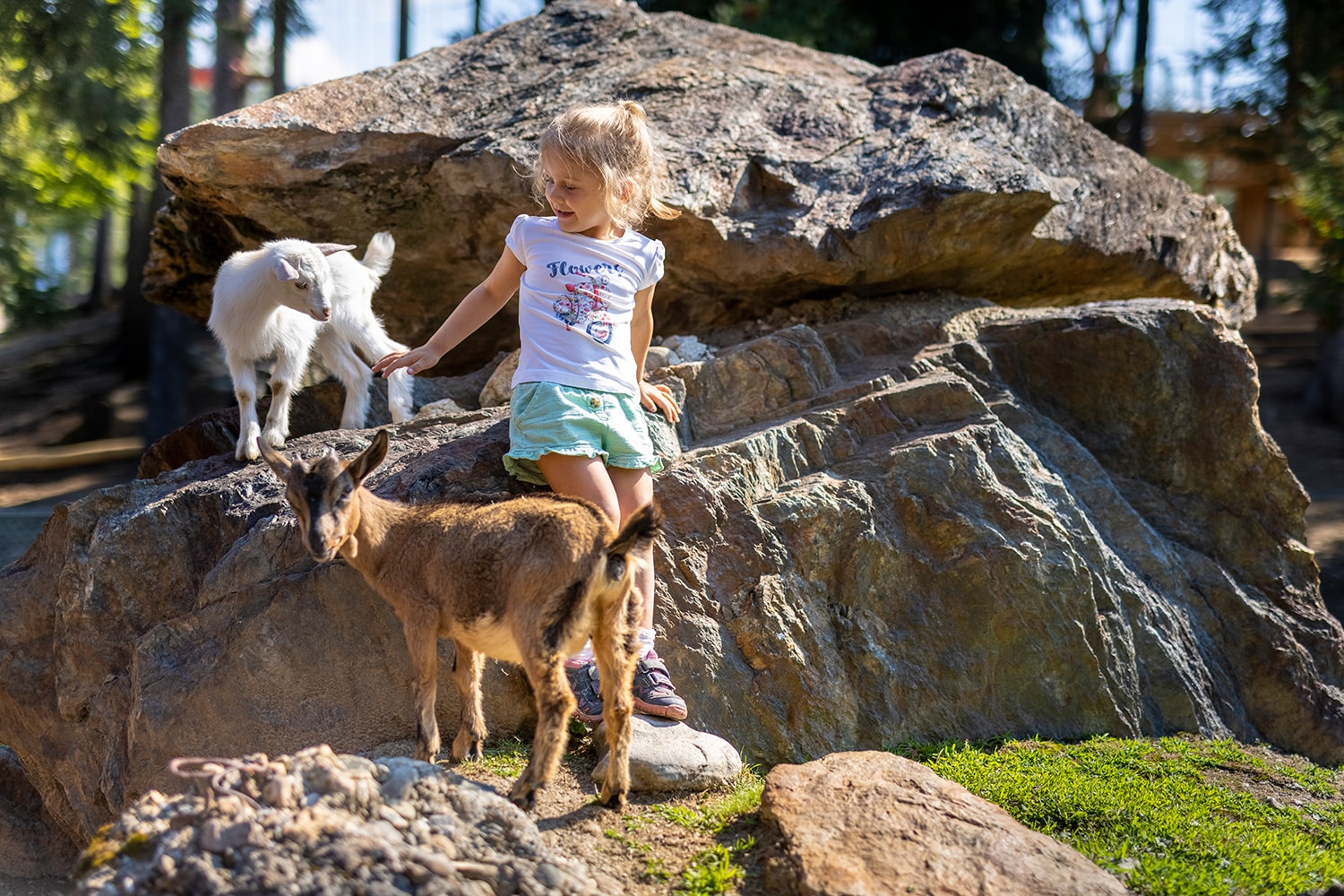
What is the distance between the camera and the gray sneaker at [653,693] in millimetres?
4660

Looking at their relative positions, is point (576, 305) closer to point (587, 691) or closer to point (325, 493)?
point (325, 493)

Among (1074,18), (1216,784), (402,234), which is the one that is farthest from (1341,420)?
(402,234)

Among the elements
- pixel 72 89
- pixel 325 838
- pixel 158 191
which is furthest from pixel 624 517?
pixel 158 191

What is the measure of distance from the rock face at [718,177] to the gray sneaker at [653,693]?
10.1 feet

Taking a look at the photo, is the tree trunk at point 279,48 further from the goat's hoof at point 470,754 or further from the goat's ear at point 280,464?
the goat's hoof at point 470,754

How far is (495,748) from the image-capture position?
189 inches

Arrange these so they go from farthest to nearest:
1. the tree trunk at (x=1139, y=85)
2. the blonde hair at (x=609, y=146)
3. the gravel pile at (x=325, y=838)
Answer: the tree trunk at (x=1139, y=85)
the blonde hair at (x=609, y=146)
the gravel pile at (x=325, y=838)

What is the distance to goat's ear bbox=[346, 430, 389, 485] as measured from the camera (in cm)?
401

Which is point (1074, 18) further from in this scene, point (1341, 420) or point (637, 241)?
point (637, 241)

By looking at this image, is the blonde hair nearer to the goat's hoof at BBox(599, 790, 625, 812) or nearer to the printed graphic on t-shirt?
the printed graphic on t-shirt

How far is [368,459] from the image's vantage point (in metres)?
4.04

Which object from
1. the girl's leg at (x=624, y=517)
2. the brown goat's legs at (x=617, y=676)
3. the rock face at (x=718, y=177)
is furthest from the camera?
the rock face at (x=718, y=177)

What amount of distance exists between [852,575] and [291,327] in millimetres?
3245

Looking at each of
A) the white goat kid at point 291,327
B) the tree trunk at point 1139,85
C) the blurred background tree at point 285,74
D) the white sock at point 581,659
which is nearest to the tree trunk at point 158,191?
the blurred background tree at point 285,74
